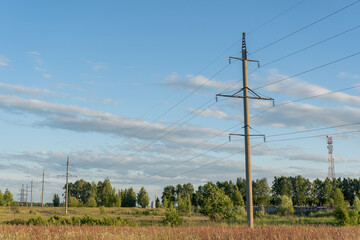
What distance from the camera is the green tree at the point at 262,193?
399ft

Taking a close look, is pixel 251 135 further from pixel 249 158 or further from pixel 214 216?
pixel 214 216

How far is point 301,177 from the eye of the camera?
123m

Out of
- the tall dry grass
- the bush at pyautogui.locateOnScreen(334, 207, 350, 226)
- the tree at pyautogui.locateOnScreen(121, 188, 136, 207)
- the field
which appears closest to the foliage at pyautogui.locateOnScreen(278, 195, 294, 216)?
the bush at pyautogui.locateOnScreen(334, 207, 350, 226)

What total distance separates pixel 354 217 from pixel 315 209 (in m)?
56.7

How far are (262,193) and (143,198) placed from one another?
39438 mm

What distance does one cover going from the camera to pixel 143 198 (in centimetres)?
12312

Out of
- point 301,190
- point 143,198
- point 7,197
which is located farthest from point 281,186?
point 7,197

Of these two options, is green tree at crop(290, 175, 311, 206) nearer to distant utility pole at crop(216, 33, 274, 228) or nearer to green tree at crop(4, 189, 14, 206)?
green tree at crop(4, 189, 14, 206)

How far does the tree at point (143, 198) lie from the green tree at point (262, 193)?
36.1m

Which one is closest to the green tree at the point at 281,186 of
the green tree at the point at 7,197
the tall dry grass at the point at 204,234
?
the green tree at the point at 7,197

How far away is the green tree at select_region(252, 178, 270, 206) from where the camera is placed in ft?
399

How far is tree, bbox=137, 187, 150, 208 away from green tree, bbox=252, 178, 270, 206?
36.1 metres

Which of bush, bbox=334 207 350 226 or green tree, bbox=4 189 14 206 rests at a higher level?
bush, bbox=334 207 350 226

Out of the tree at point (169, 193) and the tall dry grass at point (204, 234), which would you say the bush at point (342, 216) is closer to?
the tall dry grass at point (204, 234)
